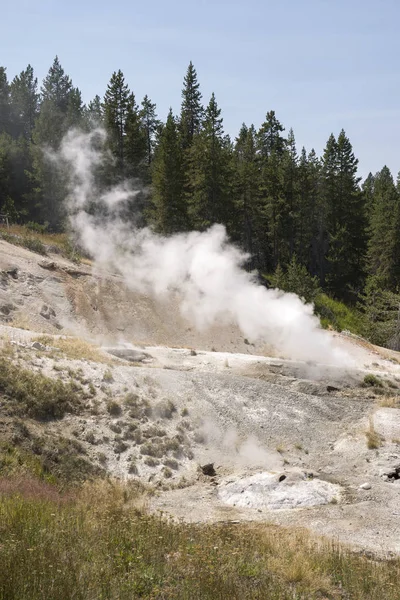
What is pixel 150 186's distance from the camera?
4325 cm

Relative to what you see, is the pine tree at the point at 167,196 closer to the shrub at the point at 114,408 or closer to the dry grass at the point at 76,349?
the dry grass at the point at 76,349

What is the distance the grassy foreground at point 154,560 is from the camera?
19.2ft

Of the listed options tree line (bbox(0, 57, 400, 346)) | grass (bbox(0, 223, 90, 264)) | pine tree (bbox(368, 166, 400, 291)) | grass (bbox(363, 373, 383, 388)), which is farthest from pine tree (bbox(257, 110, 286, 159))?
grass (bbox(363, 373, 383, 388))

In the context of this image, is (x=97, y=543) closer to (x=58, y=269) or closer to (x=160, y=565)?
(x=160, y=565)

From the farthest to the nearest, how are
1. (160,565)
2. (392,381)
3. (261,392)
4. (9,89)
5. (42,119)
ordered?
(9,89), (42,119), (392,381), (261,392), (160,565)

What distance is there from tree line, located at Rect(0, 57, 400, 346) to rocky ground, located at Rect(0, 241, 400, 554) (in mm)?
14906

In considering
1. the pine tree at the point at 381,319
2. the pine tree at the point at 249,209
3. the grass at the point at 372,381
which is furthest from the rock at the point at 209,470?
the pine tree at the point at 249,209

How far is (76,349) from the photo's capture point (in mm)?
20188

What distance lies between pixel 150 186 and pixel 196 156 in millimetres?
4448

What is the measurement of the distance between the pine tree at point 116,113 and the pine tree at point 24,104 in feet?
78.5

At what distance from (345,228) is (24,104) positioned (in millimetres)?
41191

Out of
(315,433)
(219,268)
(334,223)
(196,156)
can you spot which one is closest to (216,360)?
(315,433)

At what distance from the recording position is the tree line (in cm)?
4022

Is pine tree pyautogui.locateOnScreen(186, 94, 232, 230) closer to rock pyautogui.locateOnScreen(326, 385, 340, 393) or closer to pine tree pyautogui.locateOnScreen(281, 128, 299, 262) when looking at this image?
pine tree pyautogui.locateOnScreen(281, 128, 299, 262)
